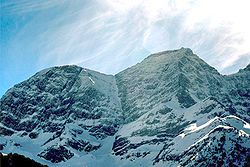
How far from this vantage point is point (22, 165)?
8012cm

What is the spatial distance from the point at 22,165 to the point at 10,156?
2.31 meters

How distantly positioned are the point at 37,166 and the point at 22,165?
3681 mm

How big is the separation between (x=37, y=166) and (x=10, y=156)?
4.63m

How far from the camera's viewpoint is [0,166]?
7619 centimetres

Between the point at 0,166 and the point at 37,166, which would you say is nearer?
the point at 0,166

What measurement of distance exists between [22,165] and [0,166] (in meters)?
4.55

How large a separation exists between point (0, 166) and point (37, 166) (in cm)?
822

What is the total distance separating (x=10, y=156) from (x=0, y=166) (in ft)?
15.6

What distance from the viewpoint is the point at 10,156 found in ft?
265
